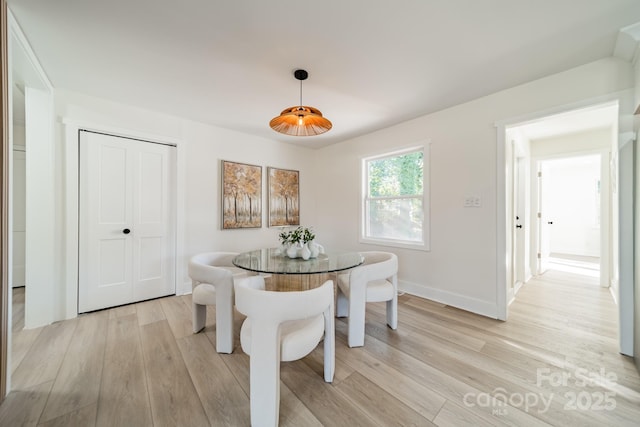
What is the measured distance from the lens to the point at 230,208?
3521 millimetres

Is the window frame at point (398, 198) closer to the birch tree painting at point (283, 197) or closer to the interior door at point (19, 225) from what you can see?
the birch tree painting at point (283, 197)

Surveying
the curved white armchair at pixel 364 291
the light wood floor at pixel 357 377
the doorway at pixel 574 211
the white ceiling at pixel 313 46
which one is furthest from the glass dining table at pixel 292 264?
the doorway at pixel 574 211

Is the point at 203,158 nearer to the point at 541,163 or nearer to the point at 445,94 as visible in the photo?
the point at 445,94

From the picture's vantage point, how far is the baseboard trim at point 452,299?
2.52 metres

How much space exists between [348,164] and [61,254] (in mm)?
3751

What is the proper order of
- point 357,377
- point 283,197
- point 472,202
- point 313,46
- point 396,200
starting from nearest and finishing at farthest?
1. point 357,377
2. point 313,46
3. point 472,202
4. point 396,200
5. point 283,197

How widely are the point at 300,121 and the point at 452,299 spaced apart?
262 cm

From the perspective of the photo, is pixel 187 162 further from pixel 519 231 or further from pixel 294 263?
pixel 519 231

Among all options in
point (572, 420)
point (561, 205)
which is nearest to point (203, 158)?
point (572, 420)

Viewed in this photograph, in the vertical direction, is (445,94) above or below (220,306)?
above

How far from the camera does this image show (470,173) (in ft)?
8.79

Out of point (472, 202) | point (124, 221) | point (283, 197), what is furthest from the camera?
point (283, 197)

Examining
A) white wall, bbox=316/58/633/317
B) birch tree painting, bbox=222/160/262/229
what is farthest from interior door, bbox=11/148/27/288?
white wall, bbox=316/58/633/317

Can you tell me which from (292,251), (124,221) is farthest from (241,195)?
(292,251)
